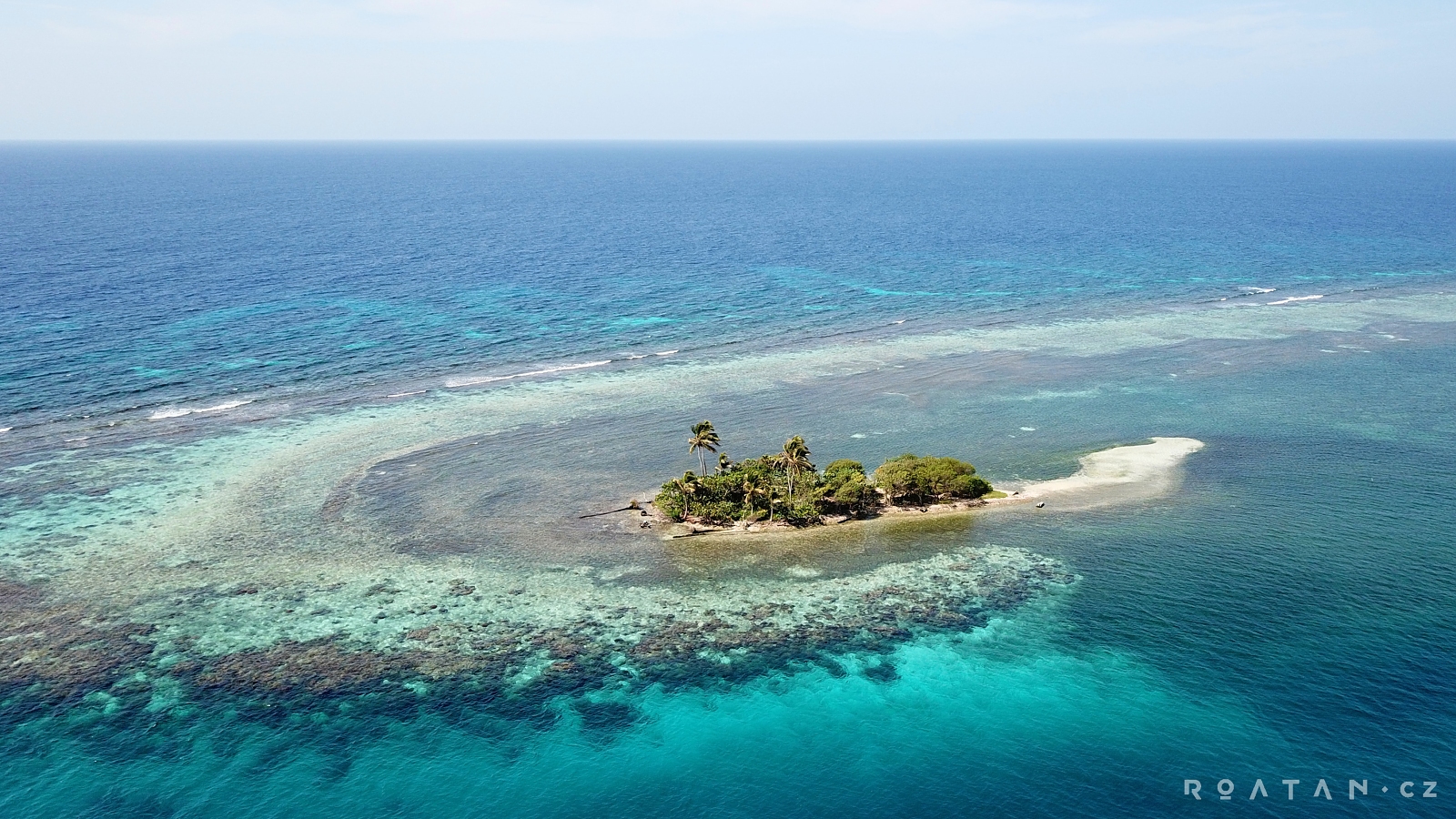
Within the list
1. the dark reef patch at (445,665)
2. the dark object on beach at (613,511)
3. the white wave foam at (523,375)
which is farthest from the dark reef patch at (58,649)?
the white wave foam at (523,375)

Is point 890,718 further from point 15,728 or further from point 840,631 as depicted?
point 15,728

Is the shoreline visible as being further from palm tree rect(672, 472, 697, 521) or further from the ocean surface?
the ocean surface

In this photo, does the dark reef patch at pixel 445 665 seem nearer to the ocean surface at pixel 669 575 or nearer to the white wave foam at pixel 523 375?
the ocean surface at pixel 669 575

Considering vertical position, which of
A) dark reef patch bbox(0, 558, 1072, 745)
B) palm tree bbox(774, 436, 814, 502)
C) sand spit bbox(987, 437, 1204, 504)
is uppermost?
palm tree bbox(774, 436, 814, 502)

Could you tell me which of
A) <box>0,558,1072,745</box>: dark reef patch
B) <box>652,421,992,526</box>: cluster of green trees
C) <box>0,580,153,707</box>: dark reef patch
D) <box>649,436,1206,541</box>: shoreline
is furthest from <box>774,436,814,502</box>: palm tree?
<box>0,580,153,707</box>: dark reef patch

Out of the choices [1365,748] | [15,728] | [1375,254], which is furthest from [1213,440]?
[1375,254]

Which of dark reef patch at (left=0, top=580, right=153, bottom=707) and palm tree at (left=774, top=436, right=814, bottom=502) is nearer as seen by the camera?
dark reef patch at (left=0, top=580, right=153, bottom=707)

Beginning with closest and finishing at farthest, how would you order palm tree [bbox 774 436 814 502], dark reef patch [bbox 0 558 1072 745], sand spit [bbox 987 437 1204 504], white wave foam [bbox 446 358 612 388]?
1. dark reef patch [bbox 0 558 1072 745]
2. palm tree [bbox 774 436 814 502]
3. sand spit [bbox 987 437 1204 504]
4. white wave foam [bbox 446 358 612 388]

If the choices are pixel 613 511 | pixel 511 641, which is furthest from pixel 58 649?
Result: pixel 613 511
